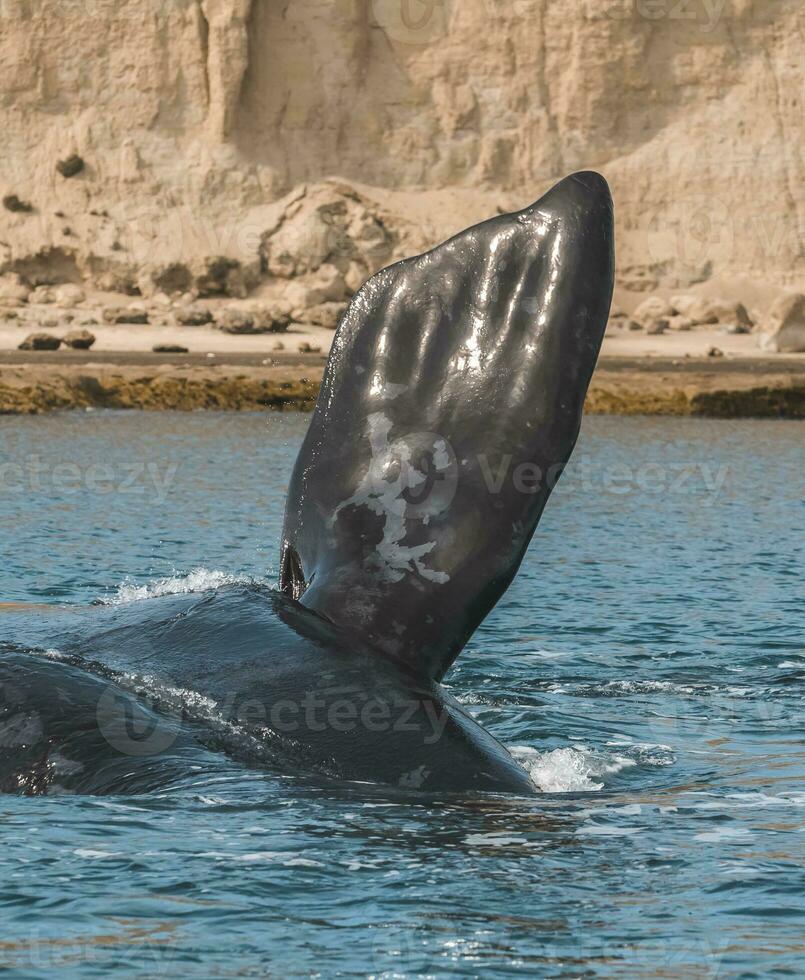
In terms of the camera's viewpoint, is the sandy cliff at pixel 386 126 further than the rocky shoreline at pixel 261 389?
Yes

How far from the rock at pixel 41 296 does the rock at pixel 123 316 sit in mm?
2809

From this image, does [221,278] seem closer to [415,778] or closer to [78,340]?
[78,340]

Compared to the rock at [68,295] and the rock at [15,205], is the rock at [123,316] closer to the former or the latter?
the rock at [68,295]

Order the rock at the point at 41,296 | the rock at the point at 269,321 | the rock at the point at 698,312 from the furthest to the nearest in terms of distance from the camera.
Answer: the rock at the point at 698,312 → the rock at the point at 41,296 → the rock at the point at 269,321

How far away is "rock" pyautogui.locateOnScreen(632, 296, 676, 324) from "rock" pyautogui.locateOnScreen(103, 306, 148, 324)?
14988 millimetres

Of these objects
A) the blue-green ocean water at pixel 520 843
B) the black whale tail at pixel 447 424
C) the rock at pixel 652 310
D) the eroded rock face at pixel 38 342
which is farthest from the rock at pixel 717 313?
the black whale tail at pixel 447 424

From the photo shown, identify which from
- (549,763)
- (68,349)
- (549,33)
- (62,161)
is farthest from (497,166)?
(549,763)

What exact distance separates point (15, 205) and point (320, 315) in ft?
35.3

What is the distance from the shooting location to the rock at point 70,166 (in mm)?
53562

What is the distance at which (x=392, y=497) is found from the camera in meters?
6.69

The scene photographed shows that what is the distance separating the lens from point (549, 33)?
2205 inches

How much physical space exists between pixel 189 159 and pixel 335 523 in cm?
4951

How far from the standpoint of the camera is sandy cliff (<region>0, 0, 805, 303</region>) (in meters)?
53.8

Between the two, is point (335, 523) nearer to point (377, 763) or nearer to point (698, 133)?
point (377, 763)
